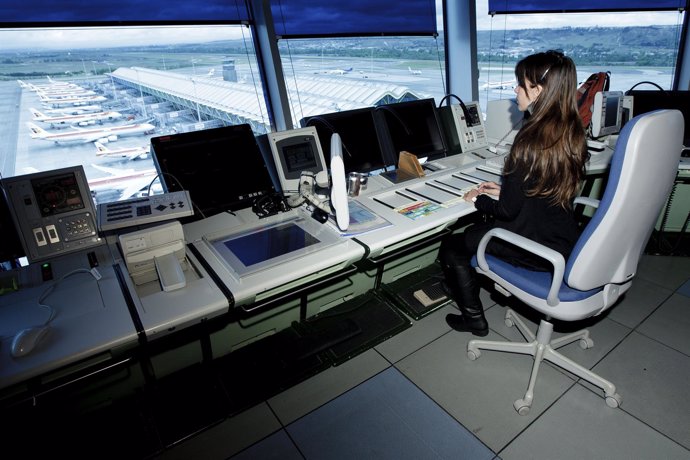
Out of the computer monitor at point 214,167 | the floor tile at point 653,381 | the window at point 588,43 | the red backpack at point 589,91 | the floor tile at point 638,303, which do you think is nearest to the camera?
the floor tile at point 653,381

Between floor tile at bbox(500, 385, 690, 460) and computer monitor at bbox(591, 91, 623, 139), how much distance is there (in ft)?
6.98

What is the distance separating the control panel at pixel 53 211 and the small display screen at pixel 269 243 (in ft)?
2.05

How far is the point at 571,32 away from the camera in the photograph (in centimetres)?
396

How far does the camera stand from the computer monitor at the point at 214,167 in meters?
1.97

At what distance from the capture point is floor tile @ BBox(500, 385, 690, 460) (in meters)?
1.61

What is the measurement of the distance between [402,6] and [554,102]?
7.11 ft

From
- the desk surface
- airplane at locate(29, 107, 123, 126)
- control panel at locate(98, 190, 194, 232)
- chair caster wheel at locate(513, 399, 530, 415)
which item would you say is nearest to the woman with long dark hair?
chair caster wheel at locate(513, 399, 530, 415)

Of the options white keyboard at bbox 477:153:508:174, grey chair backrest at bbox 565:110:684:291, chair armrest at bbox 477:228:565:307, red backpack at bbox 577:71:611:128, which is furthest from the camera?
red backpack at bbox 577:71:611:128

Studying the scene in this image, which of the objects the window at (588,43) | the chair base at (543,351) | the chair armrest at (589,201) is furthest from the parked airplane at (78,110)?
the window at (588,43)

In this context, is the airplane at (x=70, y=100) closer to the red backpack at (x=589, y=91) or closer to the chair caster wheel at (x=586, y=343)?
the chair caster wheel at (x=586, y=343)

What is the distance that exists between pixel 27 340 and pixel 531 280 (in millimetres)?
1854

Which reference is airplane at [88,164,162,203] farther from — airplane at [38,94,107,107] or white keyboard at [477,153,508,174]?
white keyboard at [477,153,508,174]

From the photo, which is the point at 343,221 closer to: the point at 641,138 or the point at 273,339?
the point at 273,339

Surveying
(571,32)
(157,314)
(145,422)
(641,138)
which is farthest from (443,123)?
(145,422)
